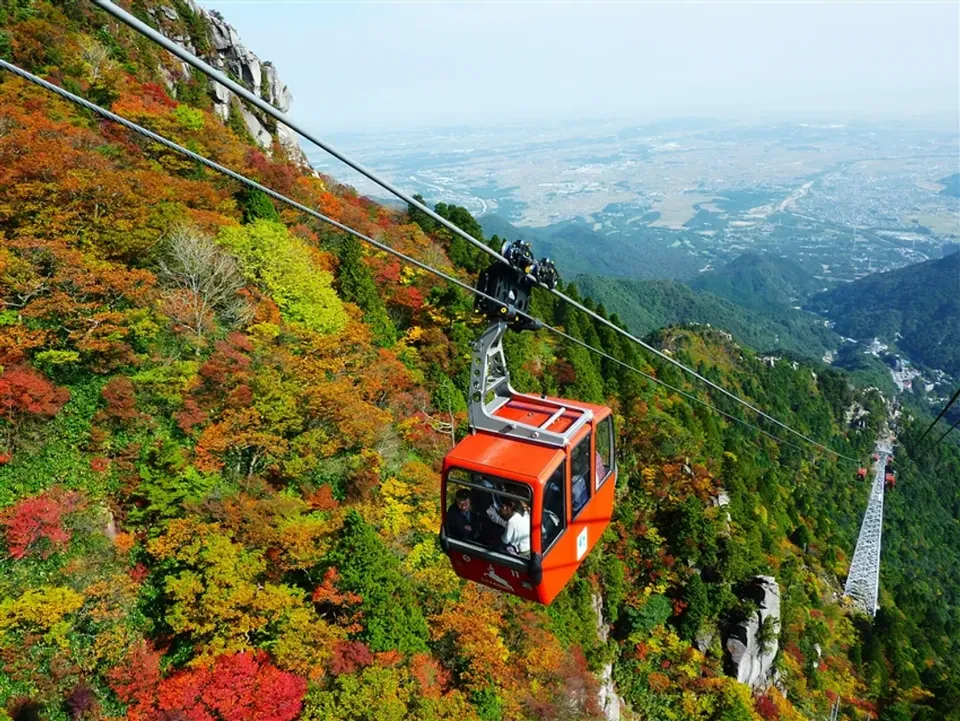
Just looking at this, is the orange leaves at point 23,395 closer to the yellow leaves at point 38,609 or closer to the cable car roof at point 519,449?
the yellow leaves at point 38,609

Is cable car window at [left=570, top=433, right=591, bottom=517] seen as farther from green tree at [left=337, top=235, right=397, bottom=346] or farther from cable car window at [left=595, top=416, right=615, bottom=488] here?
green tree at [left=337, top=235, right=397, bottom=346]

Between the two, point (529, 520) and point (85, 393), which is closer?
point (529, 520)

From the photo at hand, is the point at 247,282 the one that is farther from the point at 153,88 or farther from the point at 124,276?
the point at 153,88

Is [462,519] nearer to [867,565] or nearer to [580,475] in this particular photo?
[580,475]

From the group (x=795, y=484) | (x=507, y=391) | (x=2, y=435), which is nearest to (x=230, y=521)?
(x=2, y=435)

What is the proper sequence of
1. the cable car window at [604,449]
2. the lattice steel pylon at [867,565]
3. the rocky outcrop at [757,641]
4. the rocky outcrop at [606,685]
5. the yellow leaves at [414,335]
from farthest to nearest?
1. the lattice steel pylon at [867,565]
2. the rocky outcrop at [757,641]
3. the yellow leaves at [414,335]
4. the rocky outcrop at [606,685]
5. the cable car window at [604,449]

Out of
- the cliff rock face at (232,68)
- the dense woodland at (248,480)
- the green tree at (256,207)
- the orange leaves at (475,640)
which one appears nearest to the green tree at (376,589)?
the dense woodland at (248,480)

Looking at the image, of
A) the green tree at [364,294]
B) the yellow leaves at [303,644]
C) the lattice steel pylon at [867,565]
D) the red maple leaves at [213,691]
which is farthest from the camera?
the lattice steel pylon at [867,565]
